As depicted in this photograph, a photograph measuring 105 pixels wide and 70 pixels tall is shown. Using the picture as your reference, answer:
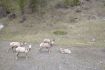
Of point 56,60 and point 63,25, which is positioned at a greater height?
point 56,60

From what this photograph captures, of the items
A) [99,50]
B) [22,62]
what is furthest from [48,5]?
[22,62]

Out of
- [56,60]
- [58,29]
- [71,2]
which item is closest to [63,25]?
[58,29]

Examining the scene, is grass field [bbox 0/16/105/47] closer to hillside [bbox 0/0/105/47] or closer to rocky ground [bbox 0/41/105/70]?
hillside [bbox 0/0/105/47]

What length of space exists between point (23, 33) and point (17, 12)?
210 inches

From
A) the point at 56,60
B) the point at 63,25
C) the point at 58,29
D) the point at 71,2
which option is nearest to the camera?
the point at 56,60

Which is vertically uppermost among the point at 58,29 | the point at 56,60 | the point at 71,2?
the point at 71,2

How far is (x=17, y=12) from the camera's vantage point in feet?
94.5

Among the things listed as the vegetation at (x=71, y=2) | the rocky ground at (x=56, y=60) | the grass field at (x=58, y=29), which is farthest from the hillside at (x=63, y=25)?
the rocky ground at (x=56, y=60)

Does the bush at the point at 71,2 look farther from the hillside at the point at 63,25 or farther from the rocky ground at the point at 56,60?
the rocky ground at the point at 56,60

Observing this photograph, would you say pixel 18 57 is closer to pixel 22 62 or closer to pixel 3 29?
pixel 22 62

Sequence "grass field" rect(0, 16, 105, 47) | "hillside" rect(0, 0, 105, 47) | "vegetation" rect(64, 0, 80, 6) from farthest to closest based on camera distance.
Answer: "vegetation" rect(64, 0, 80, 6), "hillside" rect(0, 0, 105, 47), "grass field" rect(0, 16, 105, 47)

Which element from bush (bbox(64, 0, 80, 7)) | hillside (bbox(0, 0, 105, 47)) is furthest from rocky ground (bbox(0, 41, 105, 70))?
bush (bbox(64, 0, 80, 7))

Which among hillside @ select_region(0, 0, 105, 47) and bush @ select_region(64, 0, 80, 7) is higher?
bush @ select_region(64, 0, 80, 7)

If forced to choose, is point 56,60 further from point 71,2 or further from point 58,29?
point 71,2
